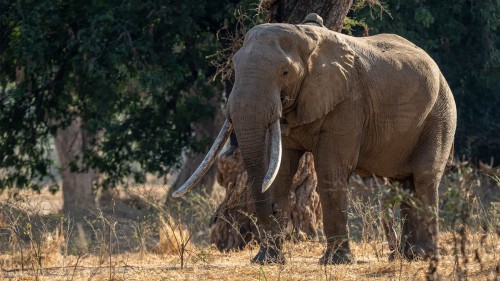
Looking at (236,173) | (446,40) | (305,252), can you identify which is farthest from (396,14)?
(305,252)

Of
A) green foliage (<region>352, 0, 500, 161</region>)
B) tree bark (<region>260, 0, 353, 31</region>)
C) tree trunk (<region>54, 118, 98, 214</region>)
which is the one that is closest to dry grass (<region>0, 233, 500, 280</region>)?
tree bark (<region>260, 0, 353, 31</region>)

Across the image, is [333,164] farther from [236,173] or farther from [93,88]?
[93,88]

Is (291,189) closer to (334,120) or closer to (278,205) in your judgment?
(278,205)

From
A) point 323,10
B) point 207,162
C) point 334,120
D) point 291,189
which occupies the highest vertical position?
point 323,10

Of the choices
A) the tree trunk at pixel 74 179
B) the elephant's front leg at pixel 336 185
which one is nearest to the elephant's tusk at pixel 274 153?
the elephant's front leg at pixel 336 185

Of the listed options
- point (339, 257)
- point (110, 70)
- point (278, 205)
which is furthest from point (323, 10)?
point (110, 70)

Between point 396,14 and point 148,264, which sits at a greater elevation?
point 396,14

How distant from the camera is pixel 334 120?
956cm

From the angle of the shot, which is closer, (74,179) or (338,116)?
(338,116)

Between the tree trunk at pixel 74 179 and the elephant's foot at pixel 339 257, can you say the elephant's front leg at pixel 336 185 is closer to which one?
the elephant's foot at pixel 339 257

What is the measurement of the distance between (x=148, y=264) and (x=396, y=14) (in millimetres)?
7812

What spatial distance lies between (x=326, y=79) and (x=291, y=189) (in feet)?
10.6

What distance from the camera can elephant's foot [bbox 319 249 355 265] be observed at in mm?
9547

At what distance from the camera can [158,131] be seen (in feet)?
59.5
